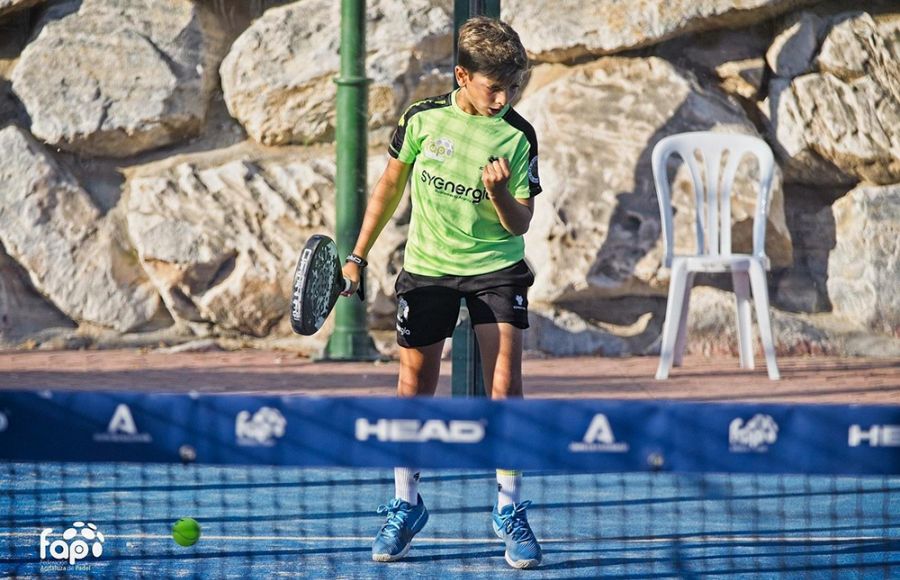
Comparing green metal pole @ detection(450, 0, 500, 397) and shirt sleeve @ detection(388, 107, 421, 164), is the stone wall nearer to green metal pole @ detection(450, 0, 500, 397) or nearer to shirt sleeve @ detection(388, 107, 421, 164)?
green metal pole @ detection(450, 0, 500, 397)

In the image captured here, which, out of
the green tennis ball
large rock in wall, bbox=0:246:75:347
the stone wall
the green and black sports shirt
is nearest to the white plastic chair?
the stone wall

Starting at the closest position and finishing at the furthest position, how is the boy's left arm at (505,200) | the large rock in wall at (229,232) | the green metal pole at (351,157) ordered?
1. the boy's left arm at (505,200)
2. the green metal pole at (351,157)
3. the large rock in wall at (229,232)

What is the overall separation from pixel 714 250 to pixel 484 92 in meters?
4.74

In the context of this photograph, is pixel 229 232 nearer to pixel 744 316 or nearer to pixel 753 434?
pixel 744 316

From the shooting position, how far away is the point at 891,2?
10023mm

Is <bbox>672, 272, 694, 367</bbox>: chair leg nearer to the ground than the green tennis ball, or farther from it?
farther from it

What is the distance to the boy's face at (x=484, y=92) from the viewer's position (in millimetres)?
3949

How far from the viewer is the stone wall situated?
9.48m

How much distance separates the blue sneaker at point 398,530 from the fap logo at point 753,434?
5.56ft

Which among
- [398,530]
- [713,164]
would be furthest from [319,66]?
[398,530]

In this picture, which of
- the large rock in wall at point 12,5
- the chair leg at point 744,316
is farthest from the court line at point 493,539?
the large rock in wall at point 12,5

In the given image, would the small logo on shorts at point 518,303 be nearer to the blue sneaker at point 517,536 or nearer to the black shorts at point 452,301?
the black shorts at point 452,301

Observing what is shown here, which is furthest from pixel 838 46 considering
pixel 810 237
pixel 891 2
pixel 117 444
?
pixel 117 444

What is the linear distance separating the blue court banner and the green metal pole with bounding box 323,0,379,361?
6071 millimetres
